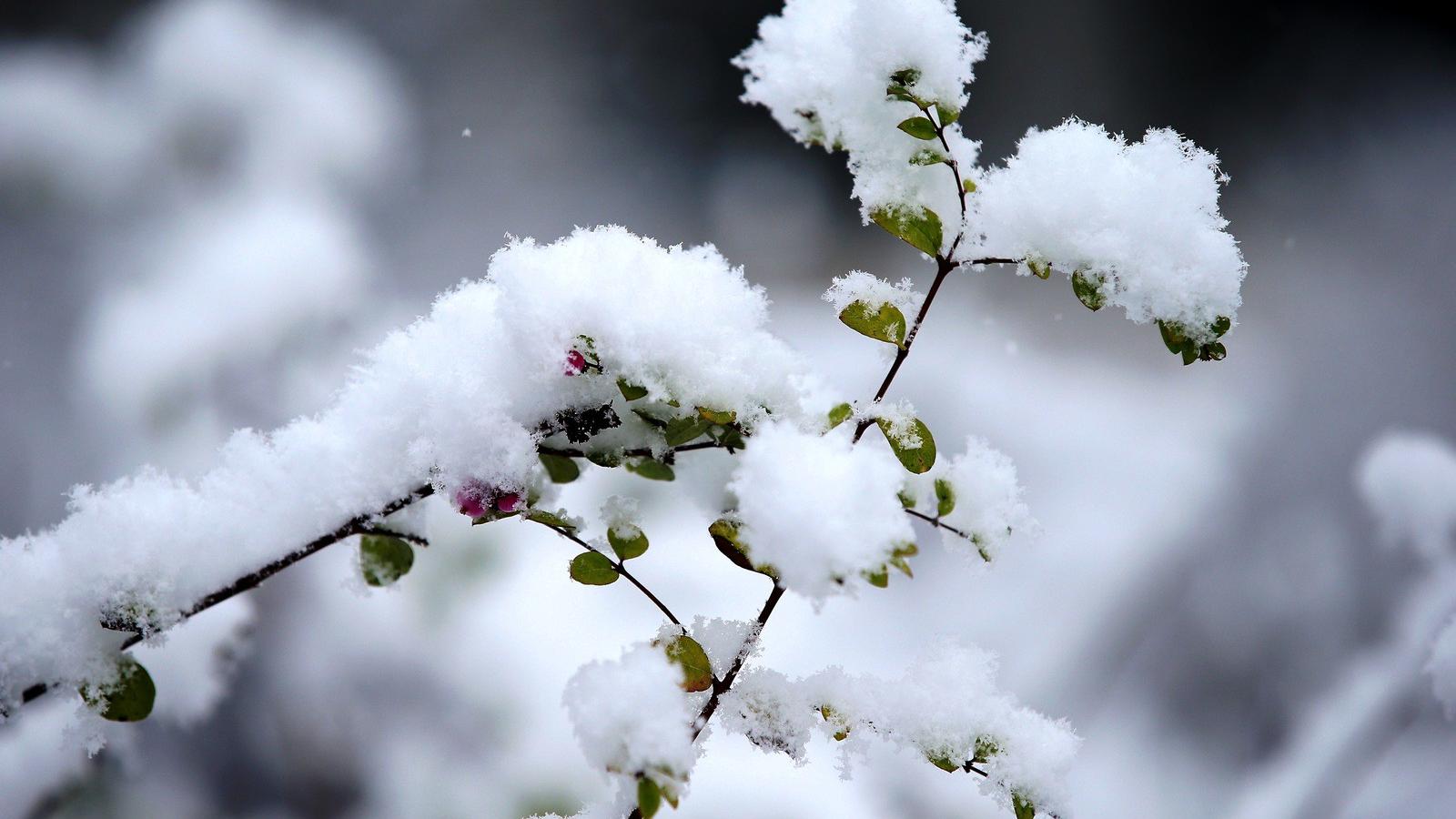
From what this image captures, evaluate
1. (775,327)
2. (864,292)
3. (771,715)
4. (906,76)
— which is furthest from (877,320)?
(775,327)

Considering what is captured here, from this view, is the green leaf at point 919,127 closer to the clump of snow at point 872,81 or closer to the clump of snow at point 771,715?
the clump of snow at point 872,81

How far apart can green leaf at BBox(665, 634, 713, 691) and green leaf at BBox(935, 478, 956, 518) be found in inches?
5.7

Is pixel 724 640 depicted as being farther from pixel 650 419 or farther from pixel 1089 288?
pixel 1089 288

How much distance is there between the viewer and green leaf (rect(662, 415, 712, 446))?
1.21ft

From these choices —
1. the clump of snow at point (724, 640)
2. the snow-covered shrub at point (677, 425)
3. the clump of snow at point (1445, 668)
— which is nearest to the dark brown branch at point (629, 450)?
the snow-covered shrub at point (677, 425)

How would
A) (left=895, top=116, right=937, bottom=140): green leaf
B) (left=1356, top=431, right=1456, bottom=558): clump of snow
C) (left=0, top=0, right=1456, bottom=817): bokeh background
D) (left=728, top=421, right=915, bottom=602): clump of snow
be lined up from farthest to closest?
(left=1356, top=431, right=1456, bottom=558): clump of snow, (left=0, top=0, right=1456, bottom=817): bokeh background, (left=895, top=116, right=937, bottom=140): green leaf, (left=728, top=421, right=915, bottom=602): clump of snow

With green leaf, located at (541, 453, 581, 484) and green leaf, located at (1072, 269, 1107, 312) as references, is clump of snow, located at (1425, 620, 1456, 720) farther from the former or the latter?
green leaf, located at (541, 453, 581, 484)

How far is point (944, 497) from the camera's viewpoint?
16.6 inches

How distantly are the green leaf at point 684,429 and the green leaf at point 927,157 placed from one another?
174mm

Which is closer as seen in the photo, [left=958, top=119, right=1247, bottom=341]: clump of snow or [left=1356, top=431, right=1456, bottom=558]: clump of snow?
[left=958, top=119, right=1247, bottom=341]: clump of snow

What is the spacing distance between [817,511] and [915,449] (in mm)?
122

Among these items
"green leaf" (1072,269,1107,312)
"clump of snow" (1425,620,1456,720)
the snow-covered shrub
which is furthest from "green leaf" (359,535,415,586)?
"clump of snow" (1425,620,1456,720)

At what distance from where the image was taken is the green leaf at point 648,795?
318 millimetres

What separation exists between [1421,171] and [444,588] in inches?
54.1
